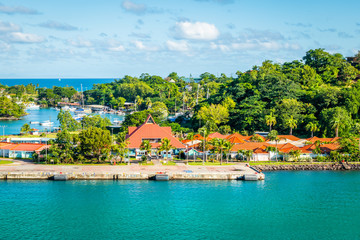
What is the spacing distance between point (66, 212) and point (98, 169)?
15082mm

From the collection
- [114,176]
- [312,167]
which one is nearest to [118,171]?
[114,176]

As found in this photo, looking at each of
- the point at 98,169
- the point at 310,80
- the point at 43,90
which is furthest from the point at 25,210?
the point at 43,90

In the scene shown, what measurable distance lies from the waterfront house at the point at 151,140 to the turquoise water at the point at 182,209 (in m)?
12.1

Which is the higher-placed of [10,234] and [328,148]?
[328,148]

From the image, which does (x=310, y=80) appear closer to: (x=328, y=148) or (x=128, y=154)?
(x=328, y=148)

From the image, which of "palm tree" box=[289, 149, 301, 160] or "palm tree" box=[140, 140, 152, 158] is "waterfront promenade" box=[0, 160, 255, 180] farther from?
"palm tree" box=[289, 149, 301, 160]

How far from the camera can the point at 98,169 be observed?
189 feet

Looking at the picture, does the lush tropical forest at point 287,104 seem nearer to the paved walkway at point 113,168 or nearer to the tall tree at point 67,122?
the tall tree at point 67,122

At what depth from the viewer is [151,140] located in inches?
2702

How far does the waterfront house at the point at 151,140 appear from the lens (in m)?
65.6

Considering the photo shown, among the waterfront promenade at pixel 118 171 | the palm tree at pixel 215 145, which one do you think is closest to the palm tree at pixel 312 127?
the waterfront promenade at pixel 118 171

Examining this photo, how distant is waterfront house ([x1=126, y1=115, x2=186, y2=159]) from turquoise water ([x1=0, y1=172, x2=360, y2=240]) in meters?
12.1

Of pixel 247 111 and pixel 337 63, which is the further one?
pixel 337 63

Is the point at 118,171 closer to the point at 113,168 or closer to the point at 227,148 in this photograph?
the point at 113,168
